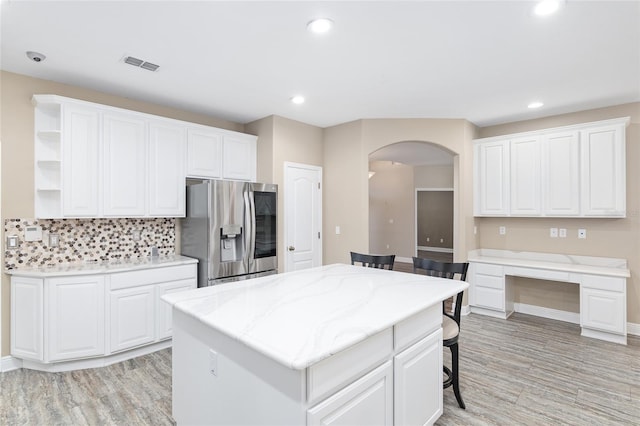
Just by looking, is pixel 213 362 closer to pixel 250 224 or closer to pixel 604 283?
pixel 250 224

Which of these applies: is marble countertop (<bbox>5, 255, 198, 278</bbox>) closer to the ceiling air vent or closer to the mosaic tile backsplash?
the mosaic tile backsplash

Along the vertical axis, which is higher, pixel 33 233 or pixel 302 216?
pixel 302 216

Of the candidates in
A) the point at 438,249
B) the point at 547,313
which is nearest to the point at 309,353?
the point at 547,313

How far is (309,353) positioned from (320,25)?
2.09 m

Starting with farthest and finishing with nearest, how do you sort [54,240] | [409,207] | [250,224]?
[409,207]
[250,224]
[54,240]

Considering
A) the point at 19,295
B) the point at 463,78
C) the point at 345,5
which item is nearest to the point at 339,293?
the point at 345,5

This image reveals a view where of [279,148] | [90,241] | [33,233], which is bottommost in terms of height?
[90,241]

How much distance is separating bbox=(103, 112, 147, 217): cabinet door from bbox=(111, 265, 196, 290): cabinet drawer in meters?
0.64

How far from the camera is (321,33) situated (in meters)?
2.34

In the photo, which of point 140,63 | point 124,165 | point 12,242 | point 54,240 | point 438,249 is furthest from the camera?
point 438,249

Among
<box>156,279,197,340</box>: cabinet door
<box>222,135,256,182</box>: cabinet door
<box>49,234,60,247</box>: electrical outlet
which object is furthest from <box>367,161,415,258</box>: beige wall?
<box>49,234,60,247</box>: electrical outlet

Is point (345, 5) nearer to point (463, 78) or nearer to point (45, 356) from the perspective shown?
point (463, 78)

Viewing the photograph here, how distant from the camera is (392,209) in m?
9.28

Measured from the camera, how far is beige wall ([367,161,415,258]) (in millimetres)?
8914
